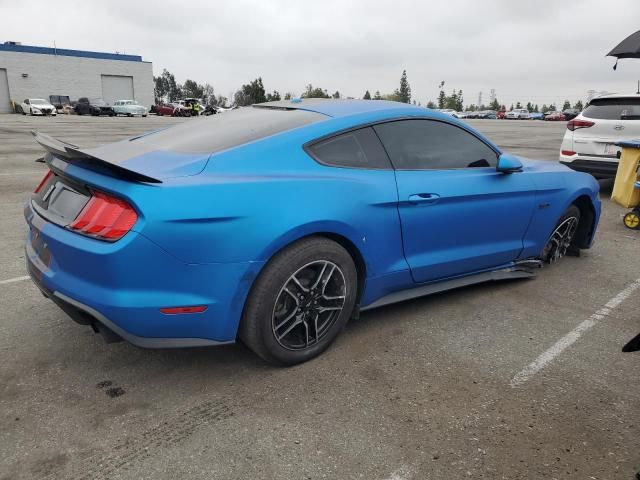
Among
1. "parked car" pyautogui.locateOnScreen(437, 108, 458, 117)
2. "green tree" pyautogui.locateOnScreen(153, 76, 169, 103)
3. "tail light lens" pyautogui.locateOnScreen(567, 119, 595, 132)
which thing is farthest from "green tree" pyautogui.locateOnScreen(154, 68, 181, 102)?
"tail light lens" pyautogui.locateOnScreen(567, 119, 595, 132)

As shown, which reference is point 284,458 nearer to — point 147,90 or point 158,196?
point 158,196

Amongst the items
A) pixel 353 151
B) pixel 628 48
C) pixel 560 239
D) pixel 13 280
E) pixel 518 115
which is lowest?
pixel 518 115

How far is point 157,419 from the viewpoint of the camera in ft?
8.09

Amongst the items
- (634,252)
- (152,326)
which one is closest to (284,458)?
(152,326)

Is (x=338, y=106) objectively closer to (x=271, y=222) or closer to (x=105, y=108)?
(x=271, y=222)

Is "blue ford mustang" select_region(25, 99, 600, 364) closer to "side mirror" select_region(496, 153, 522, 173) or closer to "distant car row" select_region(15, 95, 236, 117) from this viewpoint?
"side mirror" select_region(496, 153, 522, 173)

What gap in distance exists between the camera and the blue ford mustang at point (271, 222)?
2.40 m

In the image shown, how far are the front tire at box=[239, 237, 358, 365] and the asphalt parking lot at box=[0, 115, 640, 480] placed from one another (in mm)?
142

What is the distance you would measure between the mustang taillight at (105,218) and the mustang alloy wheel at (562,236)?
357 centimetres

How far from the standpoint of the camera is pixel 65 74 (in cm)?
6050

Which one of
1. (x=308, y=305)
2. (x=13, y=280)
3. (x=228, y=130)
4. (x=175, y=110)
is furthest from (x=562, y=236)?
(x=175, y=110)

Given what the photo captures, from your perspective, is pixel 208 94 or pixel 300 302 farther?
pixel 208 94

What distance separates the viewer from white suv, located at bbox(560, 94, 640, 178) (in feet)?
25.5

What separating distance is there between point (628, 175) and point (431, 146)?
12.0ft
